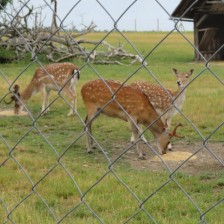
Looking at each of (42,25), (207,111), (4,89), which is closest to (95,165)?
(207,111)

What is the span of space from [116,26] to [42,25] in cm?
1994

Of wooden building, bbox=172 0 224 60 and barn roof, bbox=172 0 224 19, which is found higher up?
barn roof, bbox=172 0 224 19

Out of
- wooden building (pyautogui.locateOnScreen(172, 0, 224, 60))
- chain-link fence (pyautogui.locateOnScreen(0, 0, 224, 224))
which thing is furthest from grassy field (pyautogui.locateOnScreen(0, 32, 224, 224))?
wooden building (pyautogui.locateOnScreen(172, 0, 224, 60))

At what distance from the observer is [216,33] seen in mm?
26703

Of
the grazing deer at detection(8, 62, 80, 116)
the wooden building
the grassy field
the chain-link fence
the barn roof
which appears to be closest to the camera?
the chain-link fence

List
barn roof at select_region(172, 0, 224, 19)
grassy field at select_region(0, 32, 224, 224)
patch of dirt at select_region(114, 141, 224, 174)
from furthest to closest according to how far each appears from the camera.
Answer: barn roof at select_region(172, 0, 224, 19) → patch of dirt at select_region(114, 141, 224, 174) → grassy field at select_region(0, 32, 224, 224)

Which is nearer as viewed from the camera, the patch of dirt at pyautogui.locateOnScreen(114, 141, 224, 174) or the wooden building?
the patch of dirt at pyautogui.locateOnScreen(114, 141, 224, 174)

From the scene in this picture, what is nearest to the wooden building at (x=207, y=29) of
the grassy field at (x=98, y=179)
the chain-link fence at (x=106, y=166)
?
the chain-link fence at (x=106, y=166)

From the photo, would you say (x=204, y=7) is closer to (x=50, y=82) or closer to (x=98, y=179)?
(x=50, y=82)

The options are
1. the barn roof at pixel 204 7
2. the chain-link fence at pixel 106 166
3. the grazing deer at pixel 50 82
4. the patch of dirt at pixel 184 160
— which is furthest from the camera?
the barn roof at pixel 204 7

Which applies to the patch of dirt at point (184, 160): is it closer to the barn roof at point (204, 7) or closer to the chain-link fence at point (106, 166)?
the chain-link fence at point (106, 166)

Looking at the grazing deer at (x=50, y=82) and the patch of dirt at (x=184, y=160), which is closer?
the patch of dirt at (x=184, y=160)

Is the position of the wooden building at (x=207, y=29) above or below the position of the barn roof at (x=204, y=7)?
Answer: below

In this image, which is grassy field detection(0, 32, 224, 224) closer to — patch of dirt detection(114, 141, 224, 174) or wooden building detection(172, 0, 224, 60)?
patch of dirt detection(114, 141, 224, 174)
